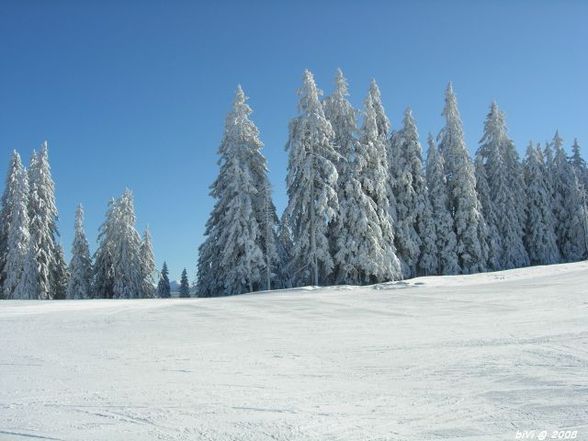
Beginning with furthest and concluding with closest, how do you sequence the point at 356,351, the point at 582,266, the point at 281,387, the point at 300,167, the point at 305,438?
1. the point at 300,167
2. the point at 582,266
3. the point at 356,351
4. the point at 281,387
5. the point at 305,438

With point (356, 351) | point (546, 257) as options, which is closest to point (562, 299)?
point (356, 351)

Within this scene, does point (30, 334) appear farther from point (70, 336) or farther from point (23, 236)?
point (23, 236)

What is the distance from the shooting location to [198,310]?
15.3 metres

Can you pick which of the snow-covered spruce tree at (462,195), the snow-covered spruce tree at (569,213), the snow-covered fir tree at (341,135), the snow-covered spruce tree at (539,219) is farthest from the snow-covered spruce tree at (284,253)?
the snow-covered spruce tree at (569,213)

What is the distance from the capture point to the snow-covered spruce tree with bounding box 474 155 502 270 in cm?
3616

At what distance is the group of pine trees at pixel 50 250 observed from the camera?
36.2 metres

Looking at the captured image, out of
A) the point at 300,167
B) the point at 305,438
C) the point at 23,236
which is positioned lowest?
the point at 305,438

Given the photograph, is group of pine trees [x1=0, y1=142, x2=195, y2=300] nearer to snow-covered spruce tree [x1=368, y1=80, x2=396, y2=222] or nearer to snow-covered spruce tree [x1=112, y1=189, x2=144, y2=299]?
snow-covered spruce tree [x1=112, y1=189, x2=144, y2=299]

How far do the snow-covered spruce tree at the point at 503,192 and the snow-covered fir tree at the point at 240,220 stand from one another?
19320 millimetres

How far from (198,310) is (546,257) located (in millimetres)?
36072

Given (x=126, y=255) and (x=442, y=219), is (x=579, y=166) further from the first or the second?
(x=126, y=255)

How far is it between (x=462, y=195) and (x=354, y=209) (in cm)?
1263

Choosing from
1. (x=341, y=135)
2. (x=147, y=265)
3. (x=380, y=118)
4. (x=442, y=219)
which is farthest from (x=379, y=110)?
(x=147, y=265)

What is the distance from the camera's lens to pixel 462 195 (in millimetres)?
36094
